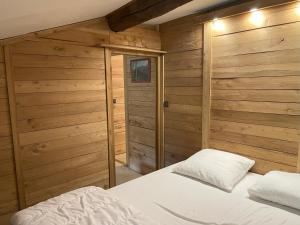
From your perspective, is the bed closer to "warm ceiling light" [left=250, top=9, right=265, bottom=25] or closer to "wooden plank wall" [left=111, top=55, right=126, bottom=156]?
"warm ceiling light" [left=250, top=9, right=265, bottom=25]

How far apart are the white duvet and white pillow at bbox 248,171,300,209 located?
914mm

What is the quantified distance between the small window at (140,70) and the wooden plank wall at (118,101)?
3.16 feet

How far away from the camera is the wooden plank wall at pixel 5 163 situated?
6.70 ft

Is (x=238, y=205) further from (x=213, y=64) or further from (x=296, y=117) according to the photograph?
(x=213, y=64)

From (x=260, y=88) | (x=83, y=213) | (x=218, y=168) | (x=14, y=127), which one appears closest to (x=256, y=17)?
(x=260, y=88)

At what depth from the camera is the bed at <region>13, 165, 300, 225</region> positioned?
4.82ft

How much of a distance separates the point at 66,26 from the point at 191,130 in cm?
180

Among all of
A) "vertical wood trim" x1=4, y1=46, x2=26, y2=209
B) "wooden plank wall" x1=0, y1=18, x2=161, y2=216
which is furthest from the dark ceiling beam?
"vertical wood trim" x1=4, y1=46, x2=26, y2=209

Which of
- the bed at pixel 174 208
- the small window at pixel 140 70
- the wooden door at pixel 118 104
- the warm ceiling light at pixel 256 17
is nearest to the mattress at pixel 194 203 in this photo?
the bed at pixel 174 208

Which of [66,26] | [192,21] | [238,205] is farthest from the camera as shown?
[192,21]

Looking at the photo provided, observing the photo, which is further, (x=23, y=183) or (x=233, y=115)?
(x=233, y=115)

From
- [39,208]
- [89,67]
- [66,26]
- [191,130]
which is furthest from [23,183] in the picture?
[191,130]

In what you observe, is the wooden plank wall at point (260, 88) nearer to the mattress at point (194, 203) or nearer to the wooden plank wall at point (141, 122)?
the mattress at point (194, 203)

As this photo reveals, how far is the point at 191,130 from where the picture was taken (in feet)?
9.32
